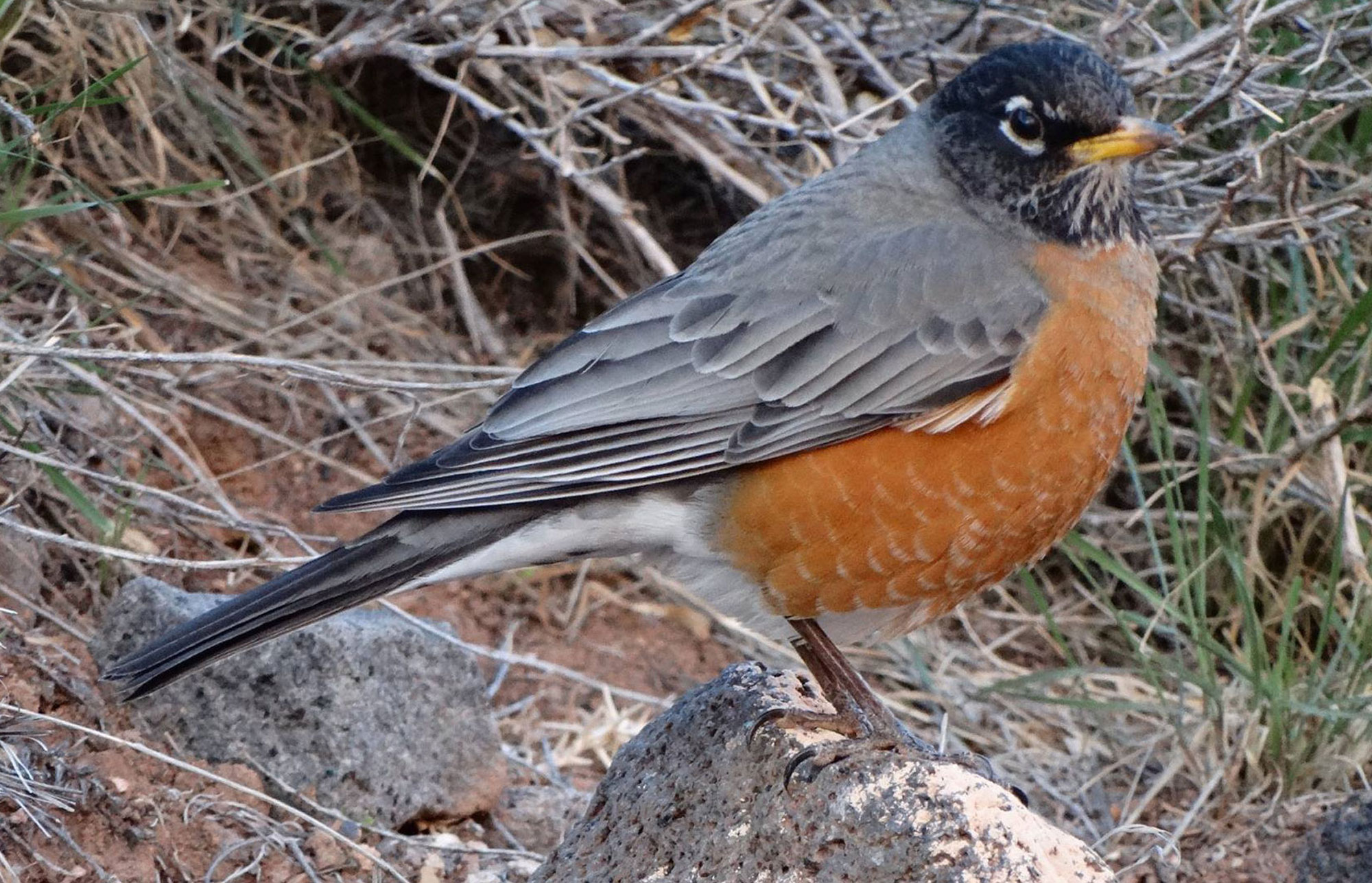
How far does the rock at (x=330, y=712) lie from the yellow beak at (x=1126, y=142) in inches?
72.6

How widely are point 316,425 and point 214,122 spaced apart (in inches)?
39.5

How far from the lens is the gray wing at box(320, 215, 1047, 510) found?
3186 mm

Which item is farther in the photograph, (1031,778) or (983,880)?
(1031,778)

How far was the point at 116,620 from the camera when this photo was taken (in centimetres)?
360

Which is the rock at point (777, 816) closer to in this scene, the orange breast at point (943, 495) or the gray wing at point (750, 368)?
the orange breast at point (943, 495)

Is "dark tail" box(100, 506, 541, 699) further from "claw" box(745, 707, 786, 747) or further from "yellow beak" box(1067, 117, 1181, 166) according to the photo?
"yellow beak" box(1067, 117, 1181, 166)

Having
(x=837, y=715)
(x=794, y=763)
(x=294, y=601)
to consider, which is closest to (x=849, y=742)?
(x=794, y=763)

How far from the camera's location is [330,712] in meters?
3.62

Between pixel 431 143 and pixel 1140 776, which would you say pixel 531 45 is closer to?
pixel 431 143

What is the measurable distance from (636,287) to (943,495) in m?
2.78

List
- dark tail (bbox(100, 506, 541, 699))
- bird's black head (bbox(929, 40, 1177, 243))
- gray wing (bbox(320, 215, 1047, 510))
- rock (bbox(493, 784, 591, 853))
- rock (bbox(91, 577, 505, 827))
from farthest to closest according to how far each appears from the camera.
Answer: rock (bbox(493, 784, 591, 853)) → rock (bbox(91, 577, 505, 827)) → bird's black head (bbox(929, 40, 1177, 243)) → gray wing (bbox(320, 215, 1047, 510)) → dark tail (bbox(100, 506, 541, 699))

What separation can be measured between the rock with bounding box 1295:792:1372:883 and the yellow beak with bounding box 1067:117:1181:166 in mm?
1483

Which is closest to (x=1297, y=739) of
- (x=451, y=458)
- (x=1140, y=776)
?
(x=1140, y=776)

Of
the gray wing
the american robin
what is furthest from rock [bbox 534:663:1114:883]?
the gray wing
